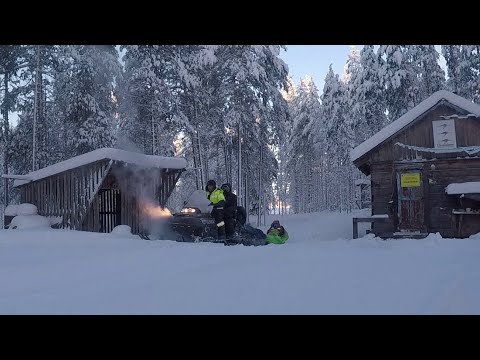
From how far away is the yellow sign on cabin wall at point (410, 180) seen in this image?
15.2m

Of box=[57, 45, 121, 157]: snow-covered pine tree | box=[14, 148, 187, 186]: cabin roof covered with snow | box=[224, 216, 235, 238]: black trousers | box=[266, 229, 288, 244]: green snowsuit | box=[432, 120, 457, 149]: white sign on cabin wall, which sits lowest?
box=[266, 229, 288, 244]: green snowsuit

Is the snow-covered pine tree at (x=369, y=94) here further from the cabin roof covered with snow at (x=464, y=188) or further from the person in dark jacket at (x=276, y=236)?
the person in dark jacket at (x=276, y=236)

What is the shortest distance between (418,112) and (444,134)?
1194 millimetres

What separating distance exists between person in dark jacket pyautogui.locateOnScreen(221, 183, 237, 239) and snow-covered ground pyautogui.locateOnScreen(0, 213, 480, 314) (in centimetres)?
263

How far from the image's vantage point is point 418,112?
14906 mm

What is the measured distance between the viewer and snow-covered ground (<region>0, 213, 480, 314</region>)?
405 centimetres

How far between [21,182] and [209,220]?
741 centimetres

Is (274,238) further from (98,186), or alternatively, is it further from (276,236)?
(98,186)

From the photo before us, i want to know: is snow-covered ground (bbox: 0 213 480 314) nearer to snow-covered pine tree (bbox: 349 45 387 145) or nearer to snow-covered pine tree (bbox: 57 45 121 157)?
snow-covered pine tree (bbox: 57 45 121 157)

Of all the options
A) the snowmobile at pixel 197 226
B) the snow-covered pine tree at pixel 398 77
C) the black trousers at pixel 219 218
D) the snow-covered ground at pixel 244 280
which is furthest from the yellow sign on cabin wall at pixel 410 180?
the snow-covered pine tree at pixel 398 77

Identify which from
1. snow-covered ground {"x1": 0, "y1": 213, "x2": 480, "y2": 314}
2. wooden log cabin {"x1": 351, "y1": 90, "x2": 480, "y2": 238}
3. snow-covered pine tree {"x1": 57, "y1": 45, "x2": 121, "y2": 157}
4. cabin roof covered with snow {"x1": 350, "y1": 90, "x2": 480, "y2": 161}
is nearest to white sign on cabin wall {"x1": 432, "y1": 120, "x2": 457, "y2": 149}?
wooden log cabin {"x1": 351, "y1": 90, "x2": 480, "y2": 238}
